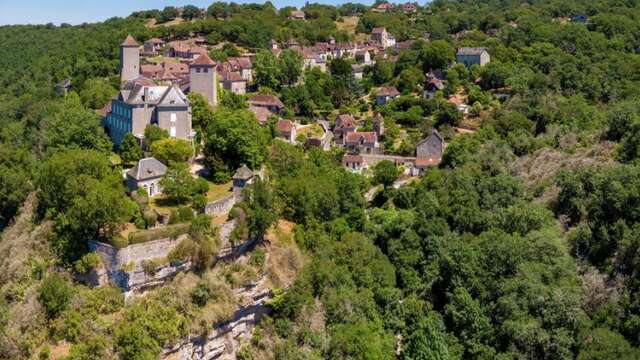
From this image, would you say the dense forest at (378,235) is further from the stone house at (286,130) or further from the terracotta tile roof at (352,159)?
the stone house at (286,130)

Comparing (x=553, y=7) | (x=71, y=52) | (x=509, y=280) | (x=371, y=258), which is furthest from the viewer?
(x=553, y=7)

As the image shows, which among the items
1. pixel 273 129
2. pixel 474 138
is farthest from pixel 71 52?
pixel 474 138

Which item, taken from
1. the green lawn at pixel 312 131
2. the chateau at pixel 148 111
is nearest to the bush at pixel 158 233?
the chateau at pixel 148 111

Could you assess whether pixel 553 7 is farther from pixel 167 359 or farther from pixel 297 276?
pixel 167 359

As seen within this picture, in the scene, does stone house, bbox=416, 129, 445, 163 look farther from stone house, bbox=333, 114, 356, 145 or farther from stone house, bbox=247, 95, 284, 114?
stone house, bbox=247, 95, 284, 114

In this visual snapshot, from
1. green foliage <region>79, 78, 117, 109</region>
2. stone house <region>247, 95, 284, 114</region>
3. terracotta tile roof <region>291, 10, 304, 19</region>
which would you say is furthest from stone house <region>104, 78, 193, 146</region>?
terracotta tile roof <region>291, 10, 304, 19</region>

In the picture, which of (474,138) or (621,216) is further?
(474,138)

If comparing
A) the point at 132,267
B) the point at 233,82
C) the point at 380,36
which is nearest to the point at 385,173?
the point at 233,82
